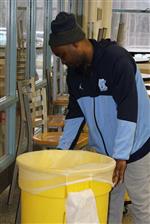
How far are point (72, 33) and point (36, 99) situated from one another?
2213 mm

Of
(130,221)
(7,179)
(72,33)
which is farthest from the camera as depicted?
(7,179)

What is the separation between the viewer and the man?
6.84 feet

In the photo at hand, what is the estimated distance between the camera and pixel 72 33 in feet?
6.70

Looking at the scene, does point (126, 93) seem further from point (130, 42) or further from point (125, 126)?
point (130, 42)

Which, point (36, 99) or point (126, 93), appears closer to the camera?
point (126, 93)

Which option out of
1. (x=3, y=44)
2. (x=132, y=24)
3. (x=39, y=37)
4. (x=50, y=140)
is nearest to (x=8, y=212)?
(x=50, y=140)

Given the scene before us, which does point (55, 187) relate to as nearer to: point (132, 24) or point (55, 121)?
point (55, 121)

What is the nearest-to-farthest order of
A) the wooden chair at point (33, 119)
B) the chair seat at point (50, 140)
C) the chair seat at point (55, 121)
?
the wooden chair at point (33, 119), the chair seat at point (50, 140), the chair seat at point (55, 121)

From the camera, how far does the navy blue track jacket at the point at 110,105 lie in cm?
214

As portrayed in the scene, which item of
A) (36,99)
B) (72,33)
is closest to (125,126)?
(72,33)

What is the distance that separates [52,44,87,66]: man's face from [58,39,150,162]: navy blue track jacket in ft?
0.39

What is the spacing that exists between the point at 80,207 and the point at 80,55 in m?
0.71

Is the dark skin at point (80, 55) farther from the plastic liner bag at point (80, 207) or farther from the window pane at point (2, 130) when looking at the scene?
the window pane at point (2, 130)

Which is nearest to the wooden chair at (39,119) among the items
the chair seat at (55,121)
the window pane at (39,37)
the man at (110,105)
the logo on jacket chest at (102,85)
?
the chair seat at (55,121)
